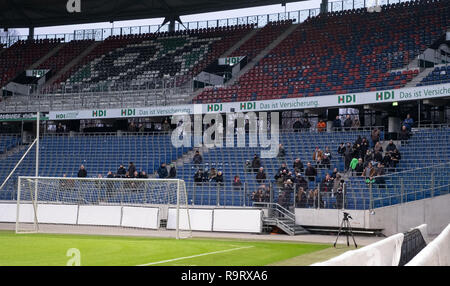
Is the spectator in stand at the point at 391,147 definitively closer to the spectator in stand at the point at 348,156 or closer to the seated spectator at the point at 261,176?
the spectator in stand at the point at 348,156

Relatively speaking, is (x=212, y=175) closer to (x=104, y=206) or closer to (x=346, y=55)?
(x=104, y=206)

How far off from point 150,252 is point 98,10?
3733cm

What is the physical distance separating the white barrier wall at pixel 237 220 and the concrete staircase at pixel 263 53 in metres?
14.1

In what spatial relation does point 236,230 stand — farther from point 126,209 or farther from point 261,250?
point 261,250

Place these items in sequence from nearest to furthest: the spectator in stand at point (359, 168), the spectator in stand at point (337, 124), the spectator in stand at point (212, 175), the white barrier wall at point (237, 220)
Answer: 1. the white barrier wall at point (237, 220)
2. the spectator in stand at point (359, 168)
3. the spectator in stand at point (212, 175)
4. the spectator in stand at point (337, 124)

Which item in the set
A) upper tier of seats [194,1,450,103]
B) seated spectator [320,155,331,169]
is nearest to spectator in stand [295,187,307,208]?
seated spectator [320,155,331,169]

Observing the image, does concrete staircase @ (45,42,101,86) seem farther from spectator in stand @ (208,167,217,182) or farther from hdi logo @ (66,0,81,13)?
spectator in stand @ (208,167,217,182)

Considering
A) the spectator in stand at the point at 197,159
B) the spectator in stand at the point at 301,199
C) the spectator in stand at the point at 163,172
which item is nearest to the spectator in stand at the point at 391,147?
the spectator in stand at the point at 301,199

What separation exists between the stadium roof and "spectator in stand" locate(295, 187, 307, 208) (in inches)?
950

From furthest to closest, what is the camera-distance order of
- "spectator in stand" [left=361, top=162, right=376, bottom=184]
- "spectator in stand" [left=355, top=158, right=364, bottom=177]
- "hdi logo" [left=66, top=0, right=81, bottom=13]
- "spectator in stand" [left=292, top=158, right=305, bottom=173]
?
"hdi logo" [left=66, top=0, right=81, bottom=13] < "spectator in stand" [left=292, top=158, right=305, bottom=173] < "spectator in stand" [left=355, top=158, right=364, bottom=177] < "spectator in stand" [left=361, top=162, right=376, bottom=184]

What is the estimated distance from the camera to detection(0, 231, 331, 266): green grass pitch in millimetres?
14078

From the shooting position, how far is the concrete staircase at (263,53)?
38.5 meters

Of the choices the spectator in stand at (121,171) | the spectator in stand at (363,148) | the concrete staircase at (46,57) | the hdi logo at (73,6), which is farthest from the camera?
the concrete staircase at (46,57)
